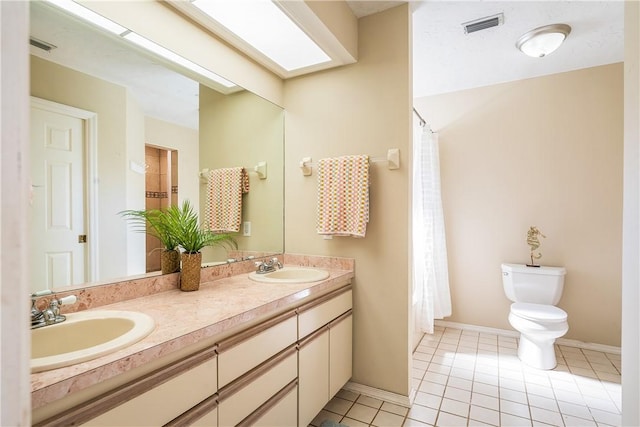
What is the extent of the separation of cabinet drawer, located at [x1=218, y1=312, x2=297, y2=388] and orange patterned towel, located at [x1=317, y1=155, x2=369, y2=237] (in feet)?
2.37

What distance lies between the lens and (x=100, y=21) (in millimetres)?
1304

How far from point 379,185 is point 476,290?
190 centimetres

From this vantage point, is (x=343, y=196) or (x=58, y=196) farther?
(x=343, y=196)

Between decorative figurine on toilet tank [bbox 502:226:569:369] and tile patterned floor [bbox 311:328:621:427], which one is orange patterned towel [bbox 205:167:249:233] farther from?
decorative figurine on toilet tank [bbox 502:226:569:369]

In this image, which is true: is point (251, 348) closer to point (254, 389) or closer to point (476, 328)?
point (254, 389)

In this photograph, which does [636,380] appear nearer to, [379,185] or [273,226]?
[379,185]

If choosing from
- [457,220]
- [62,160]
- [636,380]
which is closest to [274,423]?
[636,380]

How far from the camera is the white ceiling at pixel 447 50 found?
4.15 feet

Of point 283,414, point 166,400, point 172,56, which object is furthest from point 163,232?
point 283,414

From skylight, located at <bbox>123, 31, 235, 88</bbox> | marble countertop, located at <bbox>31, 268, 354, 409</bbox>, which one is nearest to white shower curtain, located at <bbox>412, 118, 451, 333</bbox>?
marble countertop, located at <bbox>31, 268, 354, 409</bbox>

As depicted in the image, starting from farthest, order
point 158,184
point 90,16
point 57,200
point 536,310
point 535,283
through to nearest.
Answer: point 535,283
point 536,310
point 158,184
point 90,16
point 57,200

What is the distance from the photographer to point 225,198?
77.7 inches

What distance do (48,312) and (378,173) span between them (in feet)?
5.70

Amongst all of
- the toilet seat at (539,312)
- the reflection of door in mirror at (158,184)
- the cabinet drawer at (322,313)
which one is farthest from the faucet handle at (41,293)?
the toilet seat at (539,312)
